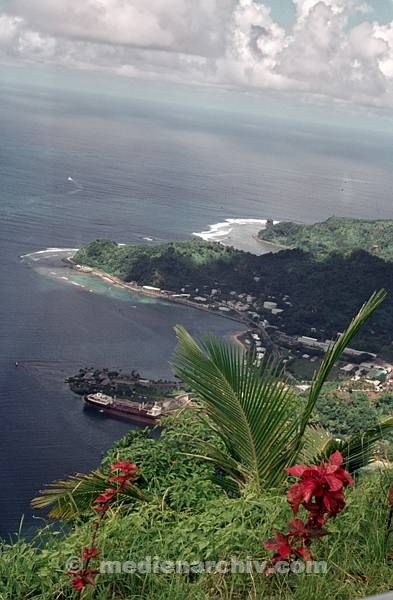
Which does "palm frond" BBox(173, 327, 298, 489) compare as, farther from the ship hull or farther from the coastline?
the coastline

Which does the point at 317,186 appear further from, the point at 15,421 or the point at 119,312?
the point at 15,421

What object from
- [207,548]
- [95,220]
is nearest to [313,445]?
[207,548]

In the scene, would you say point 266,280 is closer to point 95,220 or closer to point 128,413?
point 95,220

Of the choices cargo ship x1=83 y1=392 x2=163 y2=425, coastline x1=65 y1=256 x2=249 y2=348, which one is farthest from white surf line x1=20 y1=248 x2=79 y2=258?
cargo ship x1=83 y1=392 x2=163 y2=425

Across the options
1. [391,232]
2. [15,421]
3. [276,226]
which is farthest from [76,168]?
[15,421]

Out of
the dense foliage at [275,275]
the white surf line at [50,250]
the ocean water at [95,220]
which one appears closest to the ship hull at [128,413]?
the ocean water at [95,220]
